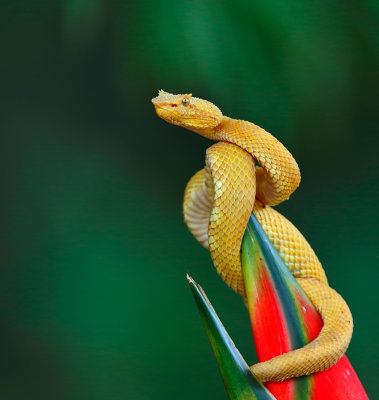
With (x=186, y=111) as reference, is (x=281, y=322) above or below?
below

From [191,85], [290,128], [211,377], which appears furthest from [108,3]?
[211,377]

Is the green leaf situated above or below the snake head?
below

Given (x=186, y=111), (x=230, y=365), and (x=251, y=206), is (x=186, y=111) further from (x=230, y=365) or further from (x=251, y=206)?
(x=230, y=365)

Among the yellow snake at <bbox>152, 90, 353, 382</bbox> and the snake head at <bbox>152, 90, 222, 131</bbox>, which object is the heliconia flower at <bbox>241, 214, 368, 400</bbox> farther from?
the snake head at <bbox>152, 90, 222, 131</bbox>

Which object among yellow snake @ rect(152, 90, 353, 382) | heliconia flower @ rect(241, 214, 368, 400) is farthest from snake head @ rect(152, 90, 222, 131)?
heliconia flower @ rect(241, 214, 368, 400)

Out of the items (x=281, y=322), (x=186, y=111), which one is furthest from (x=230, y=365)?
(x=186, y=111)

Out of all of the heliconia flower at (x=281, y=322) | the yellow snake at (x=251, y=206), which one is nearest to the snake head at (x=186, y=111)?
the yellow snake at (x=251, y=206)
